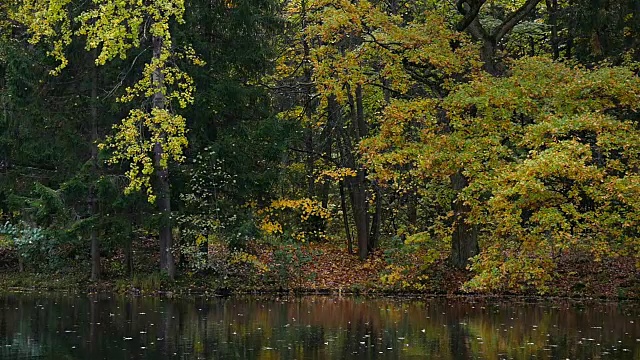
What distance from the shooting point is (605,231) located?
63.5 feet

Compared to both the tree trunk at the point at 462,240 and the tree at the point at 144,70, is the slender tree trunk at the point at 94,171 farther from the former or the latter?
the tree trunk at the point at 462,240

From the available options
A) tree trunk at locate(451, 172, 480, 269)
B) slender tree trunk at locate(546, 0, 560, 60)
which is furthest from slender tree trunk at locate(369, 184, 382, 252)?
slender tree trunk at locate(546, 0, 560, 60)

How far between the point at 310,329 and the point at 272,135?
28.3 feet

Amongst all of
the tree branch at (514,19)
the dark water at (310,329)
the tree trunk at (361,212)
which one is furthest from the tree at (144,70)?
the tree branch at (514,19)

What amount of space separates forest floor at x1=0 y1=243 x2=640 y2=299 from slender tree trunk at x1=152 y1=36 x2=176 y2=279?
501 millimetres

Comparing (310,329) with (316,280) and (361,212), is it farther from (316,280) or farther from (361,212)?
(361,212)

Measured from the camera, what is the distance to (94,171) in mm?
23062

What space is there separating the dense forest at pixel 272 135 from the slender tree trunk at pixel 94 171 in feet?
0.22

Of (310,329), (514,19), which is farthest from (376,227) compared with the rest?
(310,329)

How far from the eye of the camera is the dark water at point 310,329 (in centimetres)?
1286

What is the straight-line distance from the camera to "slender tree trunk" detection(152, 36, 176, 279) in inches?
882

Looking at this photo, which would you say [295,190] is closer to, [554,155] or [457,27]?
[457,27]

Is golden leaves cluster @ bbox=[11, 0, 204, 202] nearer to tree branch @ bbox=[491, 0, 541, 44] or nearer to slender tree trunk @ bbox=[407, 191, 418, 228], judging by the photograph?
tree branch @ bbox=[491, 0, 541, 44]

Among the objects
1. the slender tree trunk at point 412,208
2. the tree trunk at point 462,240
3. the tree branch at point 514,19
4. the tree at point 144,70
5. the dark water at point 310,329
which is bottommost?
the dark water at point 310,329
